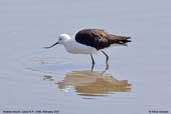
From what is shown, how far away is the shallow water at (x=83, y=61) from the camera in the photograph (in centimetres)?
924

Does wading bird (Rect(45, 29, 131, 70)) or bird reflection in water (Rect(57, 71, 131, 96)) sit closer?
bird reflection in water (Rect(57, 71, 131, 96))

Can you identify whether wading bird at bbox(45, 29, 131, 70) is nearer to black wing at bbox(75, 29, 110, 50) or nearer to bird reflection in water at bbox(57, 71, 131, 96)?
black wing at bbox(75, 29, 110, 50)

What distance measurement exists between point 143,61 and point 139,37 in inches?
42.6

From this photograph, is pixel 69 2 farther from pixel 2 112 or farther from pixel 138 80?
pixel 2 112

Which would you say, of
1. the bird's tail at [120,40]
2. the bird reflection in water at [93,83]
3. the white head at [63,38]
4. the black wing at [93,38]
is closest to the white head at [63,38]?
the white head at [63,38]

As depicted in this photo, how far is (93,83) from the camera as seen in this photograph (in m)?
10.1

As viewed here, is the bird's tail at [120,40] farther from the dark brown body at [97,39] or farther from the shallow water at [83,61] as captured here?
→ the shallow water at [83,61]

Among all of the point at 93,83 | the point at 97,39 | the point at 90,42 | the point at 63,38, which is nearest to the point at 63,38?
the point at 63,38

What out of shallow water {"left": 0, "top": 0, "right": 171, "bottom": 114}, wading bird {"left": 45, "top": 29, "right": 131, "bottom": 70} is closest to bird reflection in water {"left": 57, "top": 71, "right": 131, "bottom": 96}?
shallow water {"left": 0, "top": 0, "right": 171, "bottom": 114}

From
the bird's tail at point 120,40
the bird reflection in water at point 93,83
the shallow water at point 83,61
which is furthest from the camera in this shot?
the bird's tail at point 120,40

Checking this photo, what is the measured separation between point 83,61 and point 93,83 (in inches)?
45.5

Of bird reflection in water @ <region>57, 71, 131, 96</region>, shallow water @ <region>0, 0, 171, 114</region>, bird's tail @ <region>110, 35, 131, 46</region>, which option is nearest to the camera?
shallow water @ <region>0, 0, 171, 114</region>

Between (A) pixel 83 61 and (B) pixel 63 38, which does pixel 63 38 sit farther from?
(A) pixel 83 61

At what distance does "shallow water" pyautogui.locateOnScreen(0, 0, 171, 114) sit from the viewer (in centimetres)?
924
